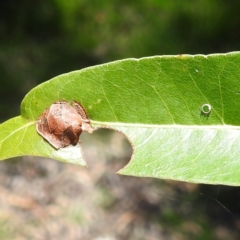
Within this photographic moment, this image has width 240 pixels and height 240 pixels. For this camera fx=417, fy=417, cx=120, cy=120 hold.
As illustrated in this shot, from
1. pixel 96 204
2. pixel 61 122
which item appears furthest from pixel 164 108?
pixel 96 204

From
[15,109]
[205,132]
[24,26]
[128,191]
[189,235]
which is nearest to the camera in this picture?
[205,132]

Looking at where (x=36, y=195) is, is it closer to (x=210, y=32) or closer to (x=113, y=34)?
(x=113, y=34)

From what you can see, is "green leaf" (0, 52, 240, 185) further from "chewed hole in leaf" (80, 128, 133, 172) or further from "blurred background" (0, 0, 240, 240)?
"chewed hole in leaf" (80, 128, 133, 172)

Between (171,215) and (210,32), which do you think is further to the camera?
(210,32)

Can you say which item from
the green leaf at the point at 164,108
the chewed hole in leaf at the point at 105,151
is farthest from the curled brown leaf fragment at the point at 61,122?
the chewed hole in leaf at the point at 105,151

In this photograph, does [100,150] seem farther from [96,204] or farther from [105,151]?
[96,204]

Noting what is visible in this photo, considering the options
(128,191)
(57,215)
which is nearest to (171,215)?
(128,191)

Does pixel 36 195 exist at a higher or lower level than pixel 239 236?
higher

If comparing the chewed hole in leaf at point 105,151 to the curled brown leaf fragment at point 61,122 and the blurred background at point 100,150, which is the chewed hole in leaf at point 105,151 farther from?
the curled brown leaf fragment at point 61,122
